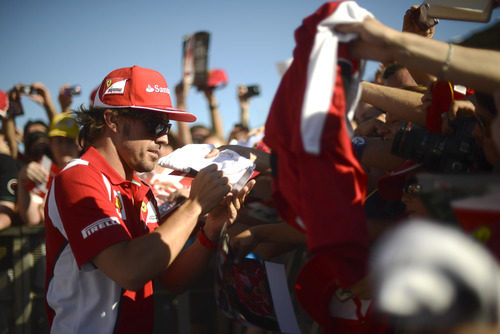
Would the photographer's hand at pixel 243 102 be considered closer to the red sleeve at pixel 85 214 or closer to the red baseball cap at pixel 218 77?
the red baseball cap at pixel 218 77

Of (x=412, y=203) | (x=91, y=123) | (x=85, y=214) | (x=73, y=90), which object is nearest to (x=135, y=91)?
(x=91, y=123)

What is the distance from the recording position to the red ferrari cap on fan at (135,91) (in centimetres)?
239

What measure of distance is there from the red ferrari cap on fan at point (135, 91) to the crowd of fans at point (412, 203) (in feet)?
1.93

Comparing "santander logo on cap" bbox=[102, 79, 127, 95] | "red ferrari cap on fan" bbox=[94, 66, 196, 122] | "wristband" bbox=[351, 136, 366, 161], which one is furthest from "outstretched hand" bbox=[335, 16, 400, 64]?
"santander logo on cap" bbox=[102, 79, 127, 95]

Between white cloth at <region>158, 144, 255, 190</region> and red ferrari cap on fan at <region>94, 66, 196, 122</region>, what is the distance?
12.2 inches

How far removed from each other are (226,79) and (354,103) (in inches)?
215

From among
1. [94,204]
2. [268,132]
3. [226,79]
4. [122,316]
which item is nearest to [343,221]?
[268,132]

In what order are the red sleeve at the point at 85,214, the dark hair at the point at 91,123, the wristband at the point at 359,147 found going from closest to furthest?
the red sleeve at the point at 85,214
the wristband at the point at 359,147
the dark hair at the point at 91,123

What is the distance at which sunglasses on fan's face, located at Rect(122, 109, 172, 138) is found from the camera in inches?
95.2

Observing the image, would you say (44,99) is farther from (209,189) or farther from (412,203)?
(412,203)

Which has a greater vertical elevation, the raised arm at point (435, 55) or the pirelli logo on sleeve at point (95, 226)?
the raised arm at point (435, 55)

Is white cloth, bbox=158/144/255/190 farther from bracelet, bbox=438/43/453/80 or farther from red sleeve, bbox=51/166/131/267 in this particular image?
bracelet, bbox=438/43/453/80

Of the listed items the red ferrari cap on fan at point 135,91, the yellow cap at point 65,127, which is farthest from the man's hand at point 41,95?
the red ferrari cap on fan at point 135,91

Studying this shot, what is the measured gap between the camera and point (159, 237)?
2.01 meters
